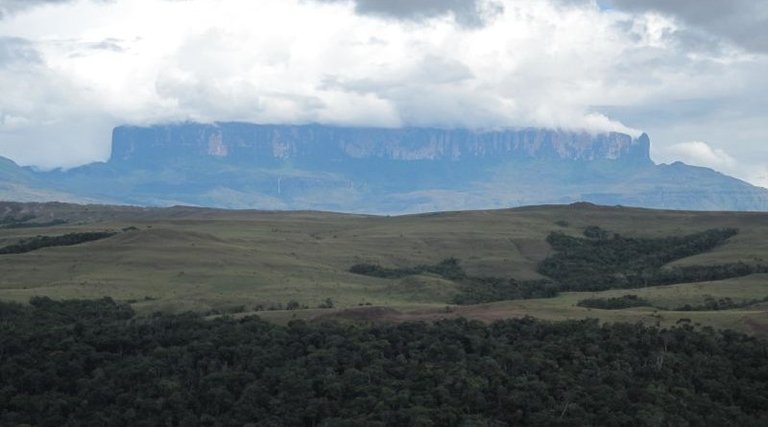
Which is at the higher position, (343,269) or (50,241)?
(50,241)

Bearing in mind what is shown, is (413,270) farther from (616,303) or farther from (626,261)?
(616,303)

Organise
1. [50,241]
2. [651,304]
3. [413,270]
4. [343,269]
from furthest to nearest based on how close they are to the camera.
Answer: [50,241], [413,270], [343,269], [651,304]

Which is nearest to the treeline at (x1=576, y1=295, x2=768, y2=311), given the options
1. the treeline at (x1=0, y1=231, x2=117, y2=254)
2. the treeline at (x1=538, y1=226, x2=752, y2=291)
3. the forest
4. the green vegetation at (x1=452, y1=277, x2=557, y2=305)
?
the green vegetation at (x1=452, y1=277, x2=557, y2=305)

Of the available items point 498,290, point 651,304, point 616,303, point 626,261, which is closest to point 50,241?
point 498,290

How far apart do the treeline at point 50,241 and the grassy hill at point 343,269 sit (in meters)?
6.43

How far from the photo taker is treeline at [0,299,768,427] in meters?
68.4

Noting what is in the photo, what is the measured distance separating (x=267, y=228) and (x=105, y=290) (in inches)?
3176

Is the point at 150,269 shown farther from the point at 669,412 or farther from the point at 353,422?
the point at 669,412

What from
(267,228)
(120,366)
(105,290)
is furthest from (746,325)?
(267,228)

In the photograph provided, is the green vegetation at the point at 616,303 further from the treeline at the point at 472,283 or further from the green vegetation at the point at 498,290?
the treeline at the point at 472,283

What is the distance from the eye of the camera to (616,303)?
108688mm

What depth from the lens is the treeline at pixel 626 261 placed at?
138000 mm

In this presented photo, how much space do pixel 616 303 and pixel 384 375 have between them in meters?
41.0

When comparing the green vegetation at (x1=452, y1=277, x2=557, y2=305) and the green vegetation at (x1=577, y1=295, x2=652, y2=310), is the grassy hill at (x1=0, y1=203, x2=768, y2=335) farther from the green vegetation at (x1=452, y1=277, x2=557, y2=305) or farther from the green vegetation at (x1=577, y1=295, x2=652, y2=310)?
the green vegetation at (x1=452, y1=277, x2=557, y2=305)
